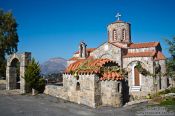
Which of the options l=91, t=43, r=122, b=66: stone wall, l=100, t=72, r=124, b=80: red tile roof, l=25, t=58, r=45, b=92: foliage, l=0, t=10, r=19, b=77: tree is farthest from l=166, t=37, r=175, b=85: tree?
l=0, t=10, r=19, b=77: tree

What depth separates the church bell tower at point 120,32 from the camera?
1193 inches

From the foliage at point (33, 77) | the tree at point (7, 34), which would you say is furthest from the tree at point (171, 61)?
the tree at point (7, 34)

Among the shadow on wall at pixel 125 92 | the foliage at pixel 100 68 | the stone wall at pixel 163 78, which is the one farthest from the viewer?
the stone wall at pixel 163 78

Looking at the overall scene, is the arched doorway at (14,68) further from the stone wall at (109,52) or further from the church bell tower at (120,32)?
the church bell tower at (120,32)

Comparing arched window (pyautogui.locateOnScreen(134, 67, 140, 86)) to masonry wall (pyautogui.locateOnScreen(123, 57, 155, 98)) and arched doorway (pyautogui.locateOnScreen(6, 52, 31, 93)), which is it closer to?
masonry wall (pyautogui.locateOnScreen(123, 57, 155, 98))

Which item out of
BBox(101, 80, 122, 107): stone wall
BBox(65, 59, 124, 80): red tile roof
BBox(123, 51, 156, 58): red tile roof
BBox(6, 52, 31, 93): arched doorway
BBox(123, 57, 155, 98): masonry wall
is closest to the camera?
BBox(101, 80, 122, 107): stone wall

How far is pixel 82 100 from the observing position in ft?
61.1

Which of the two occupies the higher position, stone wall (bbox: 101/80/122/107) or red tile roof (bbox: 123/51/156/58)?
→ red tile roof (bbox: 123/51/156/58)

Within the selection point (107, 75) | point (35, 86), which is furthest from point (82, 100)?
point (35, 86)

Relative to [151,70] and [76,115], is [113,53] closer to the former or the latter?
[151,70]

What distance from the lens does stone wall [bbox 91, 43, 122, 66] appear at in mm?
26531

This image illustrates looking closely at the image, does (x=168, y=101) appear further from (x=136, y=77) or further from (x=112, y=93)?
(x=136, y=77)

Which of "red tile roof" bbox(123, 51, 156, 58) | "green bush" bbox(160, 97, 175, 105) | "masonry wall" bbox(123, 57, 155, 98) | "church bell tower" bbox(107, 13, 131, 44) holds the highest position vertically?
"church bell tower" bbox(107, 13, 131, 44)

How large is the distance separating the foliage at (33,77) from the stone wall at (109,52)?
8545 mm
